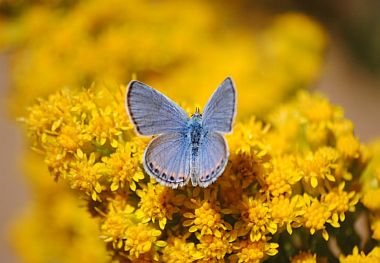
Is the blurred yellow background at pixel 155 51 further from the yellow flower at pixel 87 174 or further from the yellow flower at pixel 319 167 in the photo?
the yellow flower at pixel 319 167

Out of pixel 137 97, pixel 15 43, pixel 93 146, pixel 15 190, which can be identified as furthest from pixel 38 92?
pixel 15 190

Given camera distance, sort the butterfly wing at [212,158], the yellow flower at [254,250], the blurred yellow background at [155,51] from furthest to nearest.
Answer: the blurred yellow background at [155,51] < the yellow flower at [254,250] < the butterfly wing at [212,158]

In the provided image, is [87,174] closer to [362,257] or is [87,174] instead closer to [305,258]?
[305,258]

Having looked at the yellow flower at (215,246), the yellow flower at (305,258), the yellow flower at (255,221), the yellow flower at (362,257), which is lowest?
the yellow flower at (362,257)

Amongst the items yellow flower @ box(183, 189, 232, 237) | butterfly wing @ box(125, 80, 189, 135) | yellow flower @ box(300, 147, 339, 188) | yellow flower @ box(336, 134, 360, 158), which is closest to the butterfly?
butterfly wing @ box(125, 80, 189, 135)

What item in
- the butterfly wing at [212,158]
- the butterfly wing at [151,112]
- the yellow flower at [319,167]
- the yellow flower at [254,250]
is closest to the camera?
the butterfly wing at [212,158]

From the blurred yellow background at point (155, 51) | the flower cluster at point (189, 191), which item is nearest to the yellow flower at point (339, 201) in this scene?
the flower cluster at point (189, 191)

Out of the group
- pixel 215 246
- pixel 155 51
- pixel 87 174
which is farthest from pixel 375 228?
pixel 155 51
